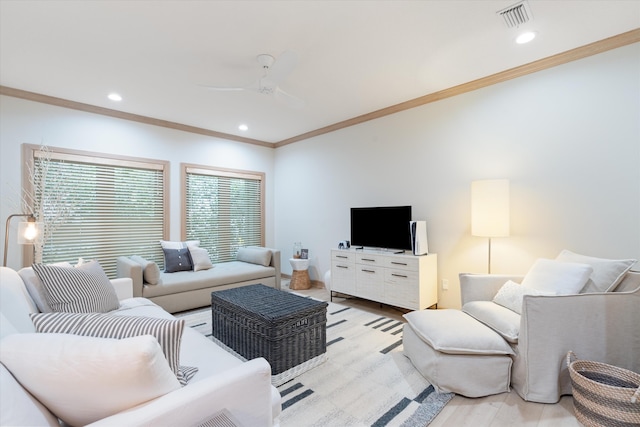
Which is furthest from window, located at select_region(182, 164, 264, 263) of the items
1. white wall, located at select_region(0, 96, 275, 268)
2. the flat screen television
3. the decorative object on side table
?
the flat screen television

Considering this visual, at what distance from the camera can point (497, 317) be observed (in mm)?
2094

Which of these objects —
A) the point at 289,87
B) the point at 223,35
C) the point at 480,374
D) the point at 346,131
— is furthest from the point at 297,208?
the point at 480,374

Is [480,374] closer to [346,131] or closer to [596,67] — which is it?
[596,67]

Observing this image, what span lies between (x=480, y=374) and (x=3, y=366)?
7.57 feet

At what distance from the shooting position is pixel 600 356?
1.86 metres

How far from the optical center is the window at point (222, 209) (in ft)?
15.1

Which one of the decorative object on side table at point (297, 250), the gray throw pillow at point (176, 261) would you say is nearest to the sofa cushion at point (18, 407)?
the gray throw pillow at point (176, 261)

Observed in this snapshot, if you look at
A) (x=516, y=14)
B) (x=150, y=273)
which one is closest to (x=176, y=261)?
(x=150, y=273)

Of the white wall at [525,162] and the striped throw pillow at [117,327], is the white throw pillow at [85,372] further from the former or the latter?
the white wall at [525,162]

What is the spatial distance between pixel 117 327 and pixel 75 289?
1.26 m

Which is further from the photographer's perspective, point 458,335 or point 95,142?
point 95,142

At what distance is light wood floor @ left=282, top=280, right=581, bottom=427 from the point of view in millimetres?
1658

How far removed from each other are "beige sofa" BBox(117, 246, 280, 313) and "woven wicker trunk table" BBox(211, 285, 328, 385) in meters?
1.22

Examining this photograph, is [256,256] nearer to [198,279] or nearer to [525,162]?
[198,279]
